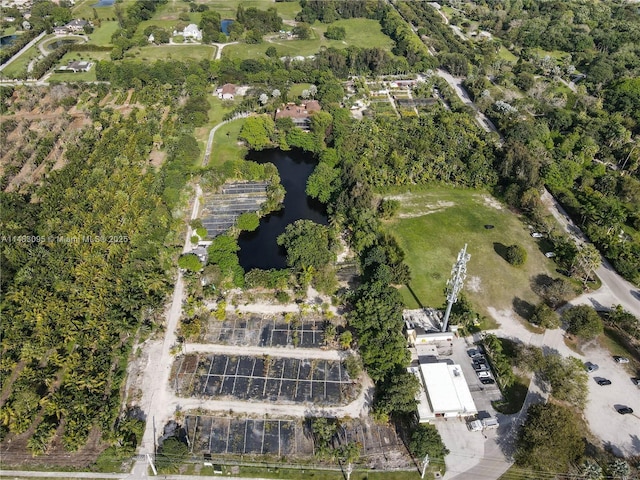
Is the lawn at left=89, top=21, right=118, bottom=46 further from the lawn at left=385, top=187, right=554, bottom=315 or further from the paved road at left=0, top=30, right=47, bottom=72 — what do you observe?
the lawn at left=385, top=187, right=554, bottom=315

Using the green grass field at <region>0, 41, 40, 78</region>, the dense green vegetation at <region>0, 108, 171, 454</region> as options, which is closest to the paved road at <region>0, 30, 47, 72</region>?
the green grass field at <region>0, 41, 40, 78</region>

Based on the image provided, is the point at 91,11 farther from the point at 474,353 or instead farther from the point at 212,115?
the point at 474,353

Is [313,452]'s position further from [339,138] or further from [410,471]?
[339,138]

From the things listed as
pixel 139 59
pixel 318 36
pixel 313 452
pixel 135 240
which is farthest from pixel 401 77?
pixel 313 452

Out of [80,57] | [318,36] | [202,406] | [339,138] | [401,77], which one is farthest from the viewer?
[318,36]

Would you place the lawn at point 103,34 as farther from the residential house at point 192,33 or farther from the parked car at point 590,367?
the parked car at point 590,367

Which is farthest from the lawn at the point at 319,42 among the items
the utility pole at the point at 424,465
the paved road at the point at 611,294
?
the utility pole at the point at 424,465
